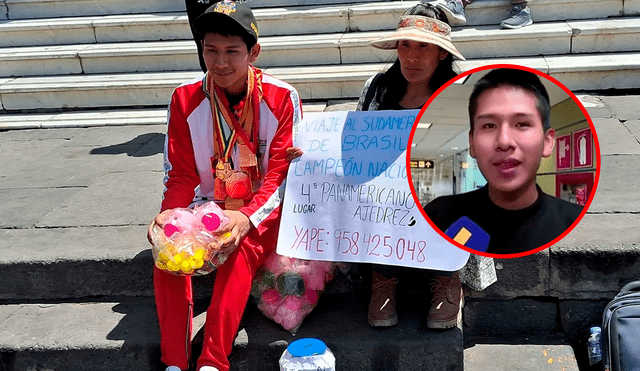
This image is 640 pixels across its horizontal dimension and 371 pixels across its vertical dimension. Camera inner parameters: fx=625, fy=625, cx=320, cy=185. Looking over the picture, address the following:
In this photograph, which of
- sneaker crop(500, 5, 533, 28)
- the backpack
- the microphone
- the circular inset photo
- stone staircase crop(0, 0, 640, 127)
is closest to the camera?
the circular inset photo

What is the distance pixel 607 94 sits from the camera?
18.7ft

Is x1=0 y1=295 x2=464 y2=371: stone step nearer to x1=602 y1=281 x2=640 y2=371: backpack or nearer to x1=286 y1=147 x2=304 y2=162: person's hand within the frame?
x1=602 y1=281 x2=640 y2=371: backpack

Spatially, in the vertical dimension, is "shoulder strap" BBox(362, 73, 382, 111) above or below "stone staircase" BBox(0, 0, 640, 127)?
below

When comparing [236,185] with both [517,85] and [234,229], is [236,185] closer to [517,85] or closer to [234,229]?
[234,229]

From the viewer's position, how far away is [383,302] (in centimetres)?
284

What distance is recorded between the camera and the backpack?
2.50m

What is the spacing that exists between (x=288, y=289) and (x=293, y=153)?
0.64 metres

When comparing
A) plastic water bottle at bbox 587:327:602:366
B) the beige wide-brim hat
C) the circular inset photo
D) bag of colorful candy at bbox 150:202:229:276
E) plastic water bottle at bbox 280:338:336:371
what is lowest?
plastic water bottle at bbox 587:327:602:366

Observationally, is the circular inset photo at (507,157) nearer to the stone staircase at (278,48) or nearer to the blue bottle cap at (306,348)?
the blue bottle cap at (306,348)

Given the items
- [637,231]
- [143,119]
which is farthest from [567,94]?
[143,119]

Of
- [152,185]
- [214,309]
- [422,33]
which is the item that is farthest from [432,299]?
[152,185]

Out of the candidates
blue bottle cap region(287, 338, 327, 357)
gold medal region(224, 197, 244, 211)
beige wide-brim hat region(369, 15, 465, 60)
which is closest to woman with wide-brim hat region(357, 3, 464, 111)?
beige wide-brim hat region(369, 15, 465, 60)

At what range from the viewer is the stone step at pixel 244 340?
8.94 ft

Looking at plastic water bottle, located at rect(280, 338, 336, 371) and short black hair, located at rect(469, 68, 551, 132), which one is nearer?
short black hair, located at rect(469, 68, 551, 132)
